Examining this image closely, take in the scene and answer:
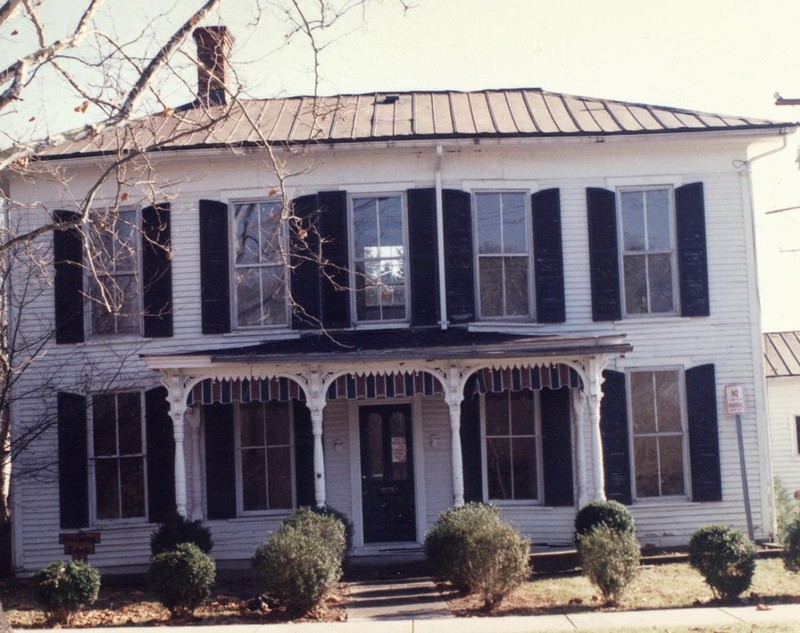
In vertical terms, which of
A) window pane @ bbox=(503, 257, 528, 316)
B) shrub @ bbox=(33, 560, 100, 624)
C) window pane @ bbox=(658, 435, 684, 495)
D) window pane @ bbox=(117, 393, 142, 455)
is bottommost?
shrub @ bbox=(33, 560, 100, 624)

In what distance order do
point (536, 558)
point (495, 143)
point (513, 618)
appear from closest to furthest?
point (513, 618) < point (536, 558) < point (495, 143)

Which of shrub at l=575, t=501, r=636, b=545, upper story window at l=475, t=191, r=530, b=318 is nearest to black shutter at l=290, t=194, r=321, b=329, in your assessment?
upper story window at l=475, t=191, r=530, b=318

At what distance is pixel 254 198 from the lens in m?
15.4

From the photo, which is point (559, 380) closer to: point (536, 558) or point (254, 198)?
point (536, 558)

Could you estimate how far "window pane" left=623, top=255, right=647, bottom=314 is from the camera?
15.4 meters

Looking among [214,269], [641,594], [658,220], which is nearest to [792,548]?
[641,594]

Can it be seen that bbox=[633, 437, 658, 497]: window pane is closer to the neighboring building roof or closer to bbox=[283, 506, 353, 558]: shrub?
bbox=[283, 506, 353, 558]: shrub

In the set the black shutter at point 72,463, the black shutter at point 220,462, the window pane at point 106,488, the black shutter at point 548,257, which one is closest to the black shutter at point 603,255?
the black shutter at point 548,257

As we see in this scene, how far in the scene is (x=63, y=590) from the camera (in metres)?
11.2

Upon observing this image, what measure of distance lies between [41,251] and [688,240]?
1056 centimetres

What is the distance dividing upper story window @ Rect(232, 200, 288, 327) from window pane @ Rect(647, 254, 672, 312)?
236 inches

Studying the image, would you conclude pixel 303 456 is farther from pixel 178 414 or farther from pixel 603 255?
pixel 603 255

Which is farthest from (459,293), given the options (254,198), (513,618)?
(513,618)

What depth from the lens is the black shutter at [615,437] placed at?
15055 millimetres
